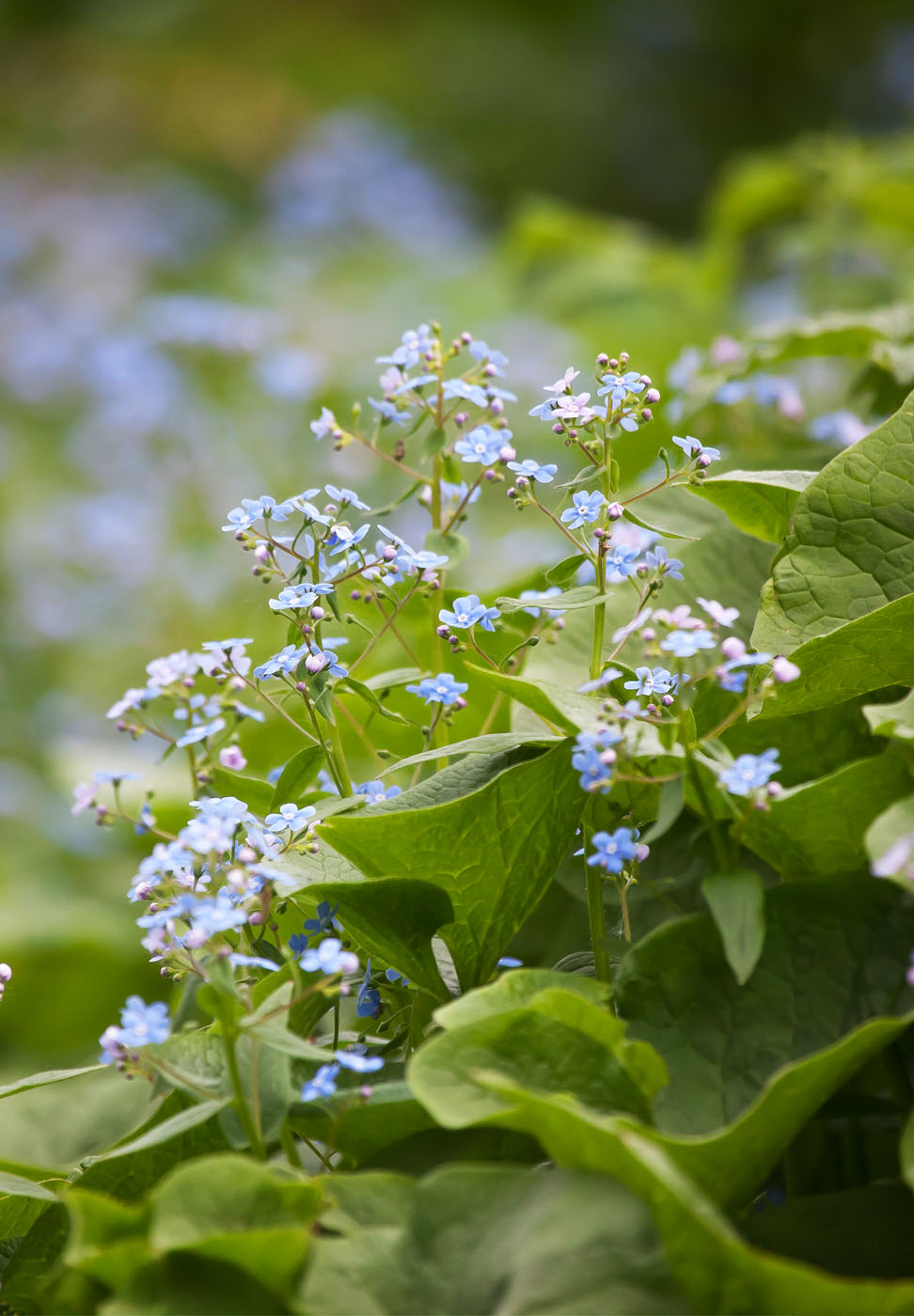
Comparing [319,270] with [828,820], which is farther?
[319,270]

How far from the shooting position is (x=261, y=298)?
4121mm

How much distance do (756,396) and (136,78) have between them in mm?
5347

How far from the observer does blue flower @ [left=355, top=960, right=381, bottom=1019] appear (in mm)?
798

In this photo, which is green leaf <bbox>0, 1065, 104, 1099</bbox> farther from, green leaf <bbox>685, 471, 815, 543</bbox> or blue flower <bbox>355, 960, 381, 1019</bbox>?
green leaf <bbox>685, 471, 815, 543</bbox>

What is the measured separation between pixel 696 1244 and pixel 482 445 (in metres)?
0.51

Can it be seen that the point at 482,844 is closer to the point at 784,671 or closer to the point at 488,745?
the point at 488,745

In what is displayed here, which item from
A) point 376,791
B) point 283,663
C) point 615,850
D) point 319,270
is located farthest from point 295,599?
point 319,270

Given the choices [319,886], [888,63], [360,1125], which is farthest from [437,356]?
[888,63]

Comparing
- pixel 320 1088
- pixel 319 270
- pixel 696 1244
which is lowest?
pixel 696 1244

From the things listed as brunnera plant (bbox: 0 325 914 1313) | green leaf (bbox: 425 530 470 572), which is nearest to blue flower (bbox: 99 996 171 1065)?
brunnera plant (bbox: 0 325 914 1313)

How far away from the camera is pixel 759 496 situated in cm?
90

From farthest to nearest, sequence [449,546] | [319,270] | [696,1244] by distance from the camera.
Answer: [319,270] → [449,546] → [696,1244]

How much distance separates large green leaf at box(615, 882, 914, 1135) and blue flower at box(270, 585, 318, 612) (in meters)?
0.28

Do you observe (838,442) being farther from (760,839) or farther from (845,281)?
(845,281)
